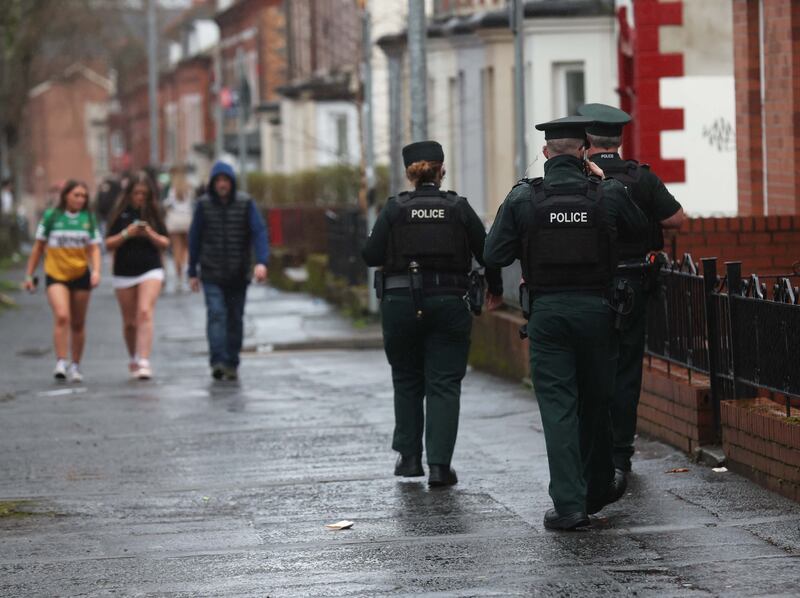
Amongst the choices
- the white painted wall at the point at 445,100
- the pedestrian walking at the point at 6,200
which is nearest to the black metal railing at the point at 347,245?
the white painted wall at the point at 445,100

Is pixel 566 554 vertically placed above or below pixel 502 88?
below

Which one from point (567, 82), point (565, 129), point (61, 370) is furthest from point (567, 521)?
point (567, 82)

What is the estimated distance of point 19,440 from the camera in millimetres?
11648

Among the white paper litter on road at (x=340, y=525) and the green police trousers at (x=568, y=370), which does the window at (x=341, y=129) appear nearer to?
the white paper litter on road at (x=340, y=525)

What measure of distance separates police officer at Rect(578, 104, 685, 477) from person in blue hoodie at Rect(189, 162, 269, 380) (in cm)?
654

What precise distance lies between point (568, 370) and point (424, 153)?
200 centimetres

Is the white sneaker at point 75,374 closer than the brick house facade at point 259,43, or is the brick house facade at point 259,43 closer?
the white sneaker at point 75,374

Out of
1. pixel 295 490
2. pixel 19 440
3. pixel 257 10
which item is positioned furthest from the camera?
pixel 257 10

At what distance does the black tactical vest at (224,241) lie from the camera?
15.1 meters

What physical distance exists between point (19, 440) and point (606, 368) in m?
5.10

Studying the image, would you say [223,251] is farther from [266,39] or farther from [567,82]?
[266,39]

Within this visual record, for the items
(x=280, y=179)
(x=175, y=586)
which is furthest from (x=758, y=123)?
(x=280, y=179)

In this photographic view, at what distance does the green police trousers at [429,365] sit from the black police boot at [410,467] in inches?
1.3

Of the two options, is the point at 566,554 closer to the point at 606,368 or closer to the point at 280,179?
the point at 606,368
